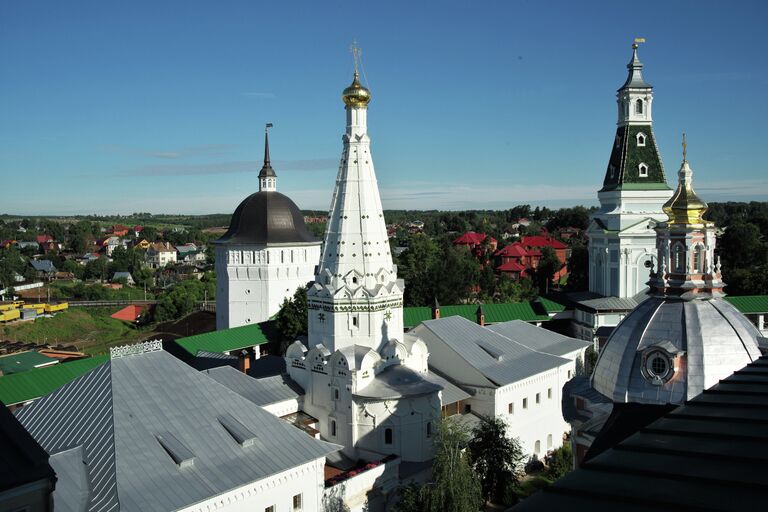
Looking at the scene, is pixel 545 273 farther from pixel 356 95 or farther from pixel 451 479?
pixel 451 479

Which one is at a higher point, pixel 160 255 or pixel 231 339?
pixel 160 255

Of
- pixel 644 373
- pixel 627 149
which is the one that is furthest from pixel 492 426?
pixel 627 149

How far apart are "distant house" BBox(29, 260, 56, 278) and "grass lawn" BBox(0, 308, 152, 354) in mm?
30118

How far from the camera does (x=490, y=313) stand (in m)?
35.5

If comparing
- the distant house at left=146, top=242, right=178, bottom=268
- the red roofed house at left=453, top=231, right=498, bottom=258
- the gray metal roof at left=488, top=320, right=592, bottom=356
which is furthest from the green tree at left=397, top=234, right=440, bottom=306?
the distant house at left=146, top=242, right=178, bottom=268

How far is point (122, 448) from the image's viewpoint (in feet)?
45.6

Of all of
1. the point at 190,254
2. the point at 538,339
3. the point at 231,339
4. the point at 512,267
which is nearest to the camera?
the point at 538,339

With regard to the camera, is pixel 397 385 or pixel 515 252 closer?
pixel 397 385

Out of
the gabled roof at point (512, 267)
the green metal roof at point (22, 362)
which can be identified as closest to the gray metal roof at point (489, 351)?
the green metal roof at point (22, 362)

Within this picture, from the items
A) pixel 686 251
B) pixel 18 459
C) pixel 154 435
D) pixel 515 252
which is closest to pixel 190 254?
pixel 515 252

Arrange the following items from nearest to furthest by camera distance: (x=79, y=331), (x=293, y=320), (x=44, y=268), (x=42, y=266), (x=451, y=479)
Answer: (x=451, y=479) < (x=293, y=320) < (x=79, y=331) < (x=44, y=268) < (x=42, y=266)

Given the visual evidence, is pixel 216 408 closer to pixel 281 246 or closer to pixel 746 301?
pixel 281 246

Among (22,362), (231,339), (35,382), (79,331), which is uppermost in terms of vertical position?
(35,382)

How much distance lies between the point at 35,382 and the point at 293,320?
12011 mm
